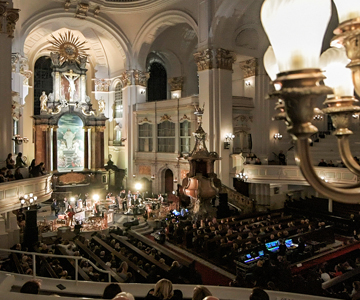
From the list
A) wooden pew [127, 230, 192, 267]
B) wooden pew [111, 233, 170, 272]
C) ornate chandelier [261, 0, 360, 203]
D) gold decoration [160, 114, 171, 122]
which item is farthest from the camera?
gold decoration [160, 114, 171, 122]

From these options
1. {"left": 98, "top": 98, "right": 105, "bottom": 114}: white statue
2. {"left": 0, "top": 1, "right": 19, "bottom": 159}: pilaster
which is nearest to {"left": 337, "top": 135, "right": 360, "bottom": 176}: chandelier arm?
{"left": 0, "top": 1, "right": 19, "bottom": 159}: pilaster

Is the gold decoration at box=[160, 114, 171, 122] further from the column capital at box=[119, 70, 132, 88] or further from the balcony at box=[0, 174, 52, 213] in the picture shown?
the balcony at box=[0, 174, 52, 213]

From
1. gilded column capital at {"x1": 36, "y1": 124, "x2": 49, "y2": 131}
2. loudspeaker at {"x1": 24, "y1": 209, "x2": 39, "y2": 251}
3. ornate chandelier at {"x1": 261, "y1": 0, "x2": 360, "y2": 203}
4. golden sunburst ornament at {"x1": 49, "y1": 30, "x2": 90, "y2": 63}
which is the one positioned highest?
golden sunburst ornament at {"x1": 49, "y1": 30, "x2": 90, "y2": 63}

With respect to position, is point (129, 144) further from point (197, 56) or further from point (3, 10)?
point (3, 10)

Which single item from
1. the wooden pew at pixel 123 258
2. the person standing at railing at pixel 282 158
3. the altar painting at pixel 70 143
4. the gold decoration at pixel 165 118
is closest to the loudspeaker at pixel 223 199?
the person standing at railing at pixel 282 158

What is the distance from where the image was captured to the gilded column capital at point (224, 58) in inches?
796

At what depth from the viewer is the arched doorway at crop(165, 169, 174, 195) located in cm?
2425

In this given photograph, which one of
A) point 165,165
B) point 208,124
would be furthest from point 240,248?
point 165,165

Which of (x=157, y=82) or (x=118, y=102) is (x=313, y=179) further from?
(x=157, y=82)

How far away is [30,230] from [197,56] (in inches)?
553

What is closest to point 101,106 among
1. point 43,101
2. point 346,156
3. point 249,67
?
point 43,101

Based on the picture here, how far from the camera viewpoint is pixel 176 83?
91.0ft

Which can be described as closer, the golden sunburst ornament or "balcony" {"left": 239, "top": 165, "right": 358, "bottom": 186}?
"balcony" {"left": 239, "top": 165, "right": 358, "bottom": 186}

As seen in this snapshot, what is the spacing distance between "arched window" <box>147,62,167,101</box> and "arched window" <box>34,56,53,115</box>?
8.18 metres
